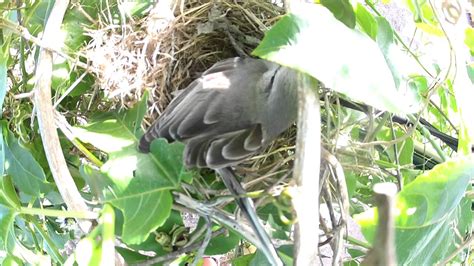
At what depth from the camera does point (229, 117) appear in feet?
1.61

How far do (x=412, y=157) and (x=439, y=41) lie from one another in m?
0.13

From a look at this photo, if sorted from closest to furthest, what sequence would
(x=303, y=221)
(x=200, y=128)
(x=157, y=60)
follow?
(x=303, y=221) → (x=200, y=128) → (x=157, y=60)

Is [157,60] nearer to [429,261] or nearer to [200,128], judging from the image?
[200,128]

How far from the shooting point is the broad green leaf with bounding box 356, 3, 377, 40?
510 millimetres

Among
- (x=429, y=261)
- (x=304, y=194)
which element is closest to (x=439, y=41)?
(x=429, y=261)

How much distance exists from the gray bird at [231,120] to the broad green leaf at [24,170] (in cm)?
13

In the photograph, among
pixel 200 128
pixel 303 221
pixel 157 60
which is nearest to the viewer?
pixel 303 221

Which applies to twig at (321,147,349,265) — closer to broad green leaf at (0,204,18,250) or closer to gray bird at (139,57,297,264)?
gray bird at (139,57,297,264)

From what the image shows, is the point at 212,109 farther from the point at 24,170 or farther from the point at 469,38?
the point at 469,38

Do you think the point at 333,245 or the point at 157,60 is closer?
the point at 333,245

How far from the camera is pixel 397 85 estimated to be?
0.45 m

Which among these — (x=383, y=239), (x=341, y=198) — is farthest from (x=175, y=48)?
(x=383, y=239)

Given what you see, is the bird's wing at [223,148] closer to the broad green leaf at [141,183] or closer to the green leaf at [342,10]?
the broad green leaf at [141,183]

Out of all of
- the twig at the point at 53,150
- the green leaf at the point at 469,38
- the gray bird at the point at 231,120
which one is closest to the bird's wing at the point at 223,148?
the gray bird at the point at 231,120
